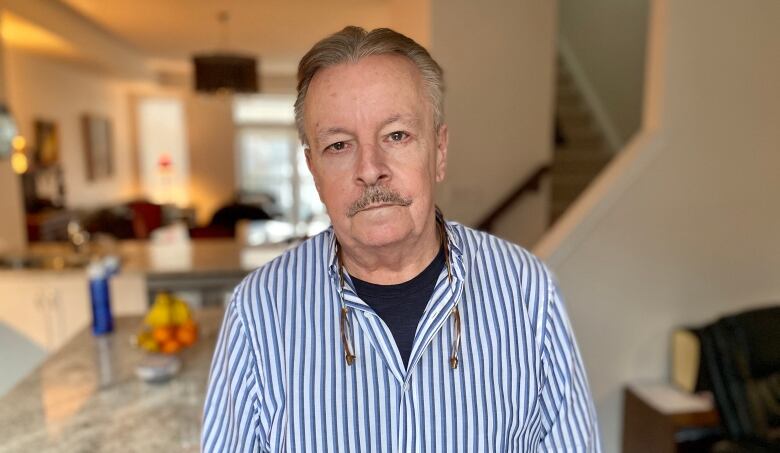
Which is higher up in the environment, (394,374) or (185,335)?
(394,374)

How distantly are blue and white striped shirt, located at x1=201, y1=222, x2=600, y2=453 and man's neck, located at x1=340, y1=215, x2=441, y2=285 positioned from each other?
3cm

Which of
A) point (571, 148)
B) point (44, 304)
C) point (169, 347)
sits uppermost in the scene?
point (571, 148)

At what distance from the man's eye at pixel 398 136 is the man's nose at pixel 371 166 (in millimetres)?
29

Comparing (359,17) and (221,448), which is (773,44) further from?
(359,17)

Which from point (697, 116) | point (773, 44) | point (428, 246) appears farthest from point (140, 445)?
point (773, 44)

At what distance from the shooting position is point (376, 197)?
33.2 inches

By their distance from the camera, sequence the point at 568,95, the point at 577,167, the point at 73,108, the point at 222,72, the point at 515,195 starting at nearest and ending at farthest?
the point at 515,195 < the point at 222,72 < the point at 577,167 < the point at 568,95 < the point at 73,108

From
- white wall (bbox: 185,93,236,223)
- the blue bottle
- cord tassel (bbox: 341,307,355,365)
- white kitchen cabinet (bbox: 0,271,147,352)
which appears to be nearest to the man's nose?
cord tassel (bbox: 341,307,355,365)

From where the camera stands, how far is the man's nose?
0.84 m

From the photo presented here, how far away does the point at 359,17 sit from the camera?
491 centimetres

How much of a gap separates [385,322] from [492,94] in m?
2.72

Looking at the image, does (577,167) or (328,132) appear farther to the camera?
(577,167)

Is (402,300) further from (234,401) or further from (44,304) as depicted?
(44,304)

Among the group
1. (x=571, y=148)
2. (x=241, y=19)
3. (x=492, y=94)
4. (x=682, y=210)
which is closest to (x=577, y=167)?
(x=571, y=148)
